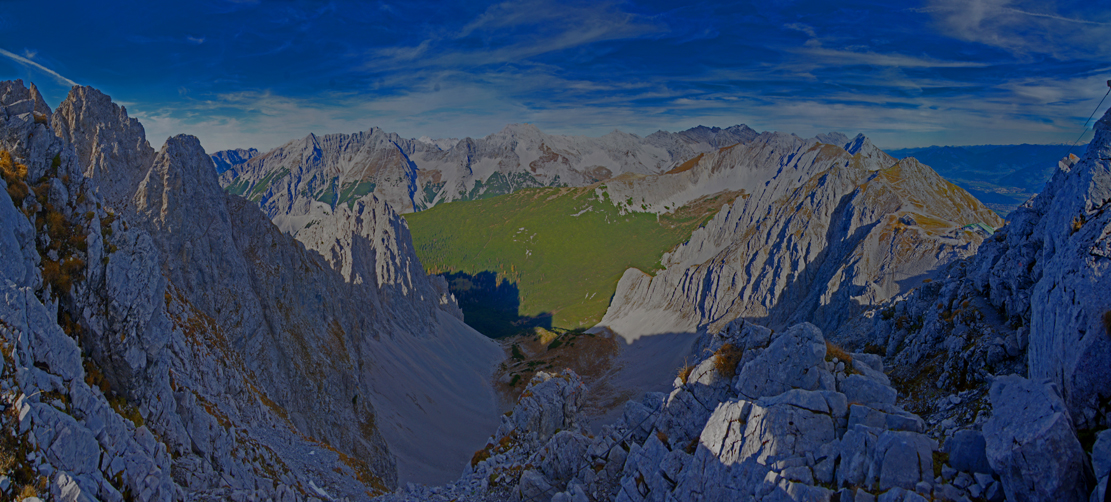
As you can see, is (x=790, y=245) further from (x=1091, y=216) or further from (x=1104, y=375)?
(x=1104, y=375)

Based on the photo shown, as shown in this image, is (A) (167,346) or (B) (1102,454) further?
(A) (167,346)

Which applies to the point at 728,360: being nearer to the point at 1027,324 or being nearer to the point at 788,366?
the point at 788,366

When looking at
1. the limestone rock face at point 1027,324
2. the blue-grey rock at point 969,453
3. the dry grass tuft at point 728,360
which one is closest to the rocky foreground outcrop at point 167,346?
the dry grass tuft at point 728,360

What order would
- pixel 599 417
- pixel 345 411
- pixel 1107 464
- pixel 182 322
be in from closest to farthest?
pixel 1107 464, pixel 182 322, pixel 345 411, pixel 599 417

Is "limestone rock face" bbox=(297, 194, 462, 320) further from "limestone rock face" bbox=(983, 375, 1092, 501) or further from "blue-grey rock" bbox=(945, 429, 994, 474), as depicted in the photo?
"limestone rock face" bbox=(983, 375, 1092, 501)

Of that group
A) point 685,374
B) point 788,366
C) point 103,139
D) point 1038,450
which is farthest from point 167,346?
point 1038,450

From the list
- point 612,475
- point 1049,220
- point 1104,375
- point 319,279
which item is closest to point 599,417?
point 319,279
